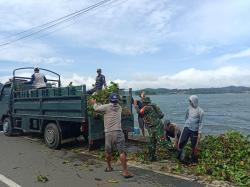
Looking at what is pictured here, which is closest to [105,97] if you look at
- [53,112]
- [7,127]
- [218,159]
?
[53,112]

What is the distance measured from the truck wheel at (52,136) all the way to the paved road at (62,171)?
195 mm

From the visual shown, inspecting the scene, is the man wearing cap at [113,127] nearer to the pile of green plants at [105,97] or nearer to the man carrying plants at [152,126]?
the man carrying plants at [152,126]

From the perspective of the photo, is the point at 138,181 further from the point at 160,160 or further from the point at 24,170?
the point at 24,170

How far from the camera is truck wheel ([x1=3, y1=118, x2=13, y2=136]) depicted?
15.1m

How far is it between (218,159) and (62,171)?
3.52 meters

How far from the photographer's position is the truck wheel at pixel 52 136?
11.7m

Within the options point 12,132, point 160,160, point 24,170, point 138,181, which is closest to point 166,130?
point 160,160

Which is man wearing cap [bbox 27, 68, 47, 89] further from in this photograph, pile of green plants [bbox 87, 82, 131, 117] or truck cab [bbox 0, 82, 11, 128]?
pile of green plants [bbox 87, 82, 131, 117]

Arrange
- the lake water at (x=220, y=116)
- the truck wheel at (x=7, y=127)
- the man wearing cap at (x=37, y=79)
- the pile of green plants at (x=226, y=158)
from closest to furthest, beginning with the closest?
the pile of green plants at (x=226, y=158) → the man wearing cap at (x=37, y=79) → the truck wheel at (x=7, y=127) → the lake water at (x=220, y=116)

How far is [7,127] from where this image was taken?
50.1ft

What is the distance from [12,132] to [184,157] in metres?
8.24

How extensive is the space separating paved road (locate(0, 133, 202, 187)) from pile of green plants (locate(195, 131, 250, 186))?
0.87 m

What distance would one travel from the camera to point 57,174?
8.44 metres

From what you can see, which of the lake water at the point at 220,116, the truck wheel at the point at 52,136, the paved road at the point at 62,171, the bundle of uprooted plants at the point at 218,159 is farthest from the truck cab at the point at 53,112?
the lake water at the point at 220,116
